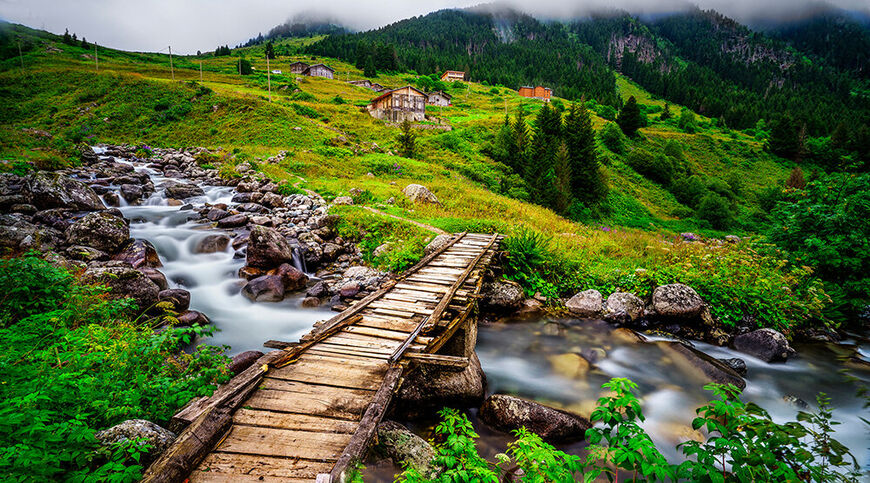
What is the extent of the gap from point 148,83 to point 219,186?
3240 centimetres

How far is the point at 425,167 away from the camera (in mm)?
28625

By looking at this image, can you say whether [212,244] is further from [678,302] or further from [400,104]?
[400,104]

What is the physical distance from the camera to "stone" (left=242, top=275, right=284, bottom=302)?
1053cm

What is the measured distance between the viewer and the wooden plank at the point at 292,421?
3816 millimetres

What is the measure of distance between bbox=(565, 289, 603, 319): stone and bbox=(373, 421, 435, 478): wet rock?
6939 millimetres

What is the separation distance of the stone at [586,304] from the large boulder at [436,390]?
4990 millimetres

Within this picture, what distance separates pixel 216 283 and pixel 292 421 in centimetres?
926

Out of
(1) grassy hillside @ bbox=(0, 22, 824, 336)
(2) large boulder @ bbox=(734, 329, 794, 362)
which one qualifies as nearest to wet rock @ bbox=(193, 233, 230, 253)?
(1) grassy hillside @ bbox=(0, 22, 824, 336)

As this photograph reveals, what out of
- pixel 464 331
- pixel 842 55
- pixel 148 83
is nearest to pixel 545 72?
pixel 148 83

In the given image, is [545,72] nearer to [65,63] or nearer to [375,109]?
[375,109]

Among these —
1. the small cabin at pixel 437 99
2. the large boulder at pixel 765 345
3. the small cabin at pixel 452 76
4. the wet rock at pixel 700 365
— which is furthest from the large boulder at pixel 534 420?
the small cabin at pixel 452 76

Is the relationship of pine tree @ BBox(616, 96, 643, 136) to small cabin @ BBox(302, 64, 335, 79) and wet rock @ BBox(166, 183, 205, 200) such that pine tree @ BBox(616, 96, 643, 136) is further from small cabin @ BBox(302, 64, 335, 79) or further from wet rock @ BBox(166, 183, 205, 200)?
small cabin @ BBox(302, 64, 335, 79)

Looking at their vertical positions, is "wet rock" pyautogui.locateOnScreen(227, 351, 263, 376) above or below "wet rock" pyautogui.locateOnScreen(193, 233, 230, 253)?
below

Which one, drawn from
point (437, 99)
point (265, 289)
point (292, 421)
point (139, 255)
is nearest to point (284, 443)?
point (292, 421)
